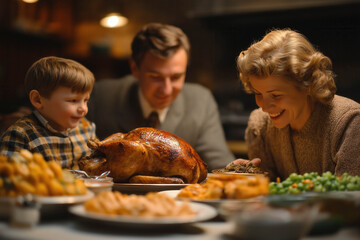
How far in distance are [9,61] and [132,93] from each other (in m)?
2.14

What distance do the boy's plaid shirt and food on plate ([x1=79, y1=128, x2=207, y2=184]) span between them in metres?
0.18

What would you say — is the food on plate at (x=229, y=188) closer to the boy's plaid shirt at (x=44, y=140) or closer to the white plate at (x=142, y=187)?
the white plate at (x=142, y=187)

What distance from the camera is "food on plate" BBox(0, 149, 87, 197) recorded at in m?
1.06

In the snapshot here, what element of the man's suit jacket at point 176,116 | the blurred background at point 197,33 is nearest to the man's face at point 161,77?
the man's suit jacket at point 176,116

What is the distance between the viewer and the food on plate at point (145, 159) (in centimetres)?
156

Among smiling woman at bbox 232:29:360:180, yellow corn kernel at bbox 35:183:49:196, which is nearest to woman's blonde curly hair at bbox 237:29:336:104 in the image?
smiling woman at bbox 232:29:360:180

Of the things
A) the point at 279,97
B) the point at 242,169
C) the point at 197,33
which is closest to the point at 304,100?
the point at 279,97

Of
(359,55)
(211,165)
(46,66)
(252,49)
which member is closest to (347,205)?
(252,49)

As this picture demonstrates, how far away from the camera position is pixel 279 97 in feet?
5.63

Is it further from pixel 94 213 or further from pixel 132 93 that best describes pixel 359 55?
pixel 94 213

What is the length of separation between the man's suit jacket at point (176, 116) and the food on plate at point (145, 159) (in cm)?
109

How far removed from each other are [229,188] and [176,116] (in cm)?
174

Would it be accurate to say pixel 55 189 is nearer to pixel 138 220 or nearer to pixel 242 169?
pixel 138 220

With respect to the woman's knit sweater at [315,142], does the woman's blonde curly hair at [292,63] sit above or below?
above
